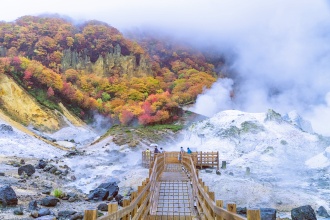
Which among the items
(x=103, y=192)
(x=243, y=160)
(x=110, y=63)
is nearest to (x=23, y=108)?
(x=110, y=63)

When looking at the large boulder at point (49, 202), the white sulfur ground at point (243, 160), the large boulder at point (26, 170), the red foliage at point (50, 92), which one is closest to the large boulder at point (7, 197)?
the large boulder at point (49, 202)

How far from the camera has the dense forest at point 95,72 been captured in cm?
4719

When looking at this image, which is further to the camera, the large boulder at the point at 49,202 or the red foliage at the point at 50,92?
the red foliage at the point at 50,92

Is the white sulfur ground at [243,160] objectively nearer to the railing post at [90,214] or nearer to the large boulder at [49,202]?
the large boulder at [49,202]

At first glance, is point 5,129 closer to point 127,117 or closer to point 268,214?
point 127,117

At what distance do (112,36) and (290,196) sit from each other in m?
57.5

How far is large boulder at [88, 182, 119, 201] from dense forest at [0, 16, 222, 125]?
91.2ft

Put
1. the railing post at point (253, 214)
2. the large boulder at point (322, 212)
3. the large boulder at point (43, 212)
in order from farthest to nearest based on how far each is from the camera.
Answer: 1. the large boulder at point (322, 212)
2. the large boulder at point (43, 212)
3. the railing post at point (253, 214)

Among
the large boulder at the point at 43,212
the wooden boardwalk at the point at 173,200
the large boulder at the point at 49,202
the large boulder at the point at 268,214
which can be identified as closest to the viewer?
the wooden boardwalk at the point at 173,200

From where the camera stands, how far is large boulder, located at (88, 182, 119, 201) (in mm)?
14859

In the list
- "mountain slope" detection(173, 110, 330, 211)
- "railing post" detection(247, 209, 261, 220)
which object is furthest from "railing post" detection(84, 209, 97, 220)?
"mountain slope" detection(173, 110, 330, 211)

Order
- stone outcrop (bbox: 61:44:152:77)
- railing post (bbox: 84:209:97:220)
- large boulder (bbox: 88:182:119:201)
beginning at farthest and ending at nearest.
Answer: stone outcrop (bbox: 61:44:152:77)
large boulder (bbox: 88:182:119:201)
railing post (bbox: 84:209:97:220)

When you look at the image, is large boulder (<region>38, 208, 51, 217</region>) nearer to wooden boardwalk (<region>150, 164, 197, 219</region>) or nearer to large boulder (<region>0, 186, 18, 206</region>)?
large boulder (<region>0, 186, 18, 206</region>)

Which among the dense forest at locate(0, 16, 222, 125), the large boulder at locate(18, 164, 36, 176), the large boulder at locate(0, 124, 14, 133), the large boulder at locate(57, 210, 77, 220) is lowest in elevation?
the large boulder at locate(57, 210, 77, 220)
